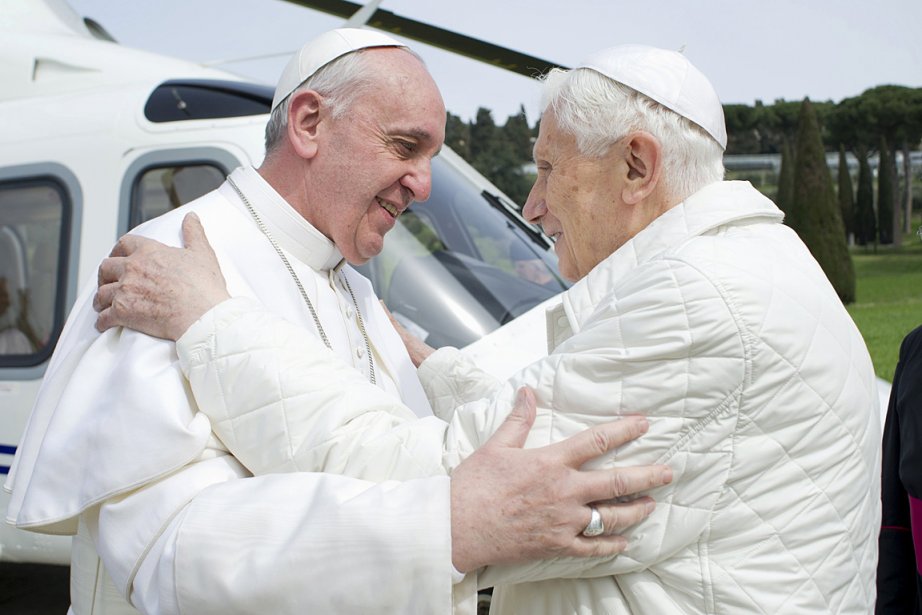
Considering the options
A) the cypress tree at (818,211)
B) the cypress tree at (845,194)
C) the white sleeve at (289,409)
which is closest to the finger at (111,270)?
the white sleeve at (289,409)

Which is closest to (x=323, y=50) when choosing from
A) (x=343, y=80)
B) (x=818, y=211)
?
(x=343, y=80)

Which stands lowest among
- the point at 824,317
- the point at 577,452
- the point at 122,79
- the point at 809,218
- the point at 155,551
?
the point at 809,218

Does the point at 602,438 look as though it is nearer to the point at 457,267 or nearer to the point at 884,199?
the point at 457,267

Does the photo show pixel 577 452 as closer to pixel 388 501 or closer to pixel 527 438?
pixel 527 438

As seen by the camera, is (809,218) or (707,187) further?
(809,218)

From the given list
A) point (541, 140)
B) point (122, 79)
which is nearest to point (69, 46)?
point (122, 79)

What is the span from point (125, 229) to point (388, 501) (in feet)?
9.50

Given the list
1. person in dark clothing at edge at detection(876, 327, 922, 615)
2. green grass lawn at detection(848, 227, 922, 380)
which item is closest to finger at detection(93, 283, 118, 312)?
person in dark clothing at edge at detection(876, 327, 922, 615)

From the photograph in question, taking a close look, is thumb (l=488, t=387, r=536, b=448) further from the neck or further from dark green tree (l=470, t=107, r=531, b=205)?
dark green tree (l=470, t=107, r=531, b=205)

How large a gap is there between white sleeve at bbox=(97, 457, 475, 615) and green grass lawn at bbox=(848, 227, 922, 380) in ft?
22.7

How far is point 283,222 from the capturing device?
2293 millimetres

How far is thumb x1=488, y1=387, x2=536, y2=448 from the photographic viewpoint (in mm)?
1521

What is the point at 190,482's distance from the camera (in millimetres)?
1669

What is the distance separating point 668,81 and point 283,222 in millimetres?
1030
